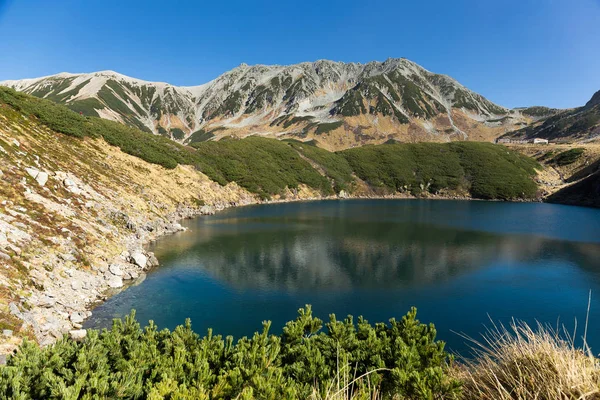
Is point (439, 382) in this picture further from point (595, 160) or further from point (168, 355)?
point (595, 160)

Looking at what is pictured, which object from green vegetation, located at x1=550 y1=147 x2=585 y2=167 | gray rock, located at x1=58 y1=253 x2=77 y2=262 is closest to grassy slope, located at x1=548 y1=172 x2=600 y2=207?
green vegetation, located at x1=550 y1=147 x2=585 y2=167

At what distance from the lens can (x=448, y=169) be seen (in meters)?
146

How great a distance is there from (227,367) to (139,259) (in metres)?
29.6

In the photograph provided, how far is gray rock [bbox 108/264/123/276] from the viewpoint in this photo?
31697 mm

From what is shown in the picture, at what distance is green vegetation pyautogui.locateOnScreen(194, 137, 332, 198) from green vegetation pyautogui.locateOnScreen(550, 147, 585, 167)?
353 feet

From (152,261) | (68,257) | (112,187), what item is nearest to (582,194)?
(152,261)

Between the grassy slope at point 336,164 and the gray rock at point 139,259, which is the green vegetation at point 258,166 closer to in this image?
the grassy slope at point 336,164

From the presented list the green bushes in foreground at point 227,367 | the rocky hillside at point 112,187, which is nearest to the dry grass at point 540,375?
the green bushes in foreground at point 227,367

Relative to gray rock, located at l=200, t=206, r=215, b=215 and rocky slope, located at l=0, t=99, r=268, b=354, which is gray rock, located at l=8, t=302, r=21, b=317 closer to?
rocky slope, located at l=0, t=99, r=268, b=354

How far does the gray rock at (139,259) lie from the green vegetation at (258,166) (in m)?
58.3

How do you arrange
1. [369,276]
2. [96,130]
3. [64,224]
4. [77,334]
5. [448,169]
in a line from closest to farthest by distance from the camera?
[77,334] < [64,224] < [369,276] < [96,130] < [448,169]

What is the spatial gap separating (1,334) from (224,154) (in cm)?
9942

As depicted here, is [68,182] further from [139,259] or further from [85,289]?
[85,289]

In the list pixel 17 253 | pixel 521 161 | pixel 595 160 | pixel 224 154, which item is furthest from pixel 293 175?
pixel 595 160
